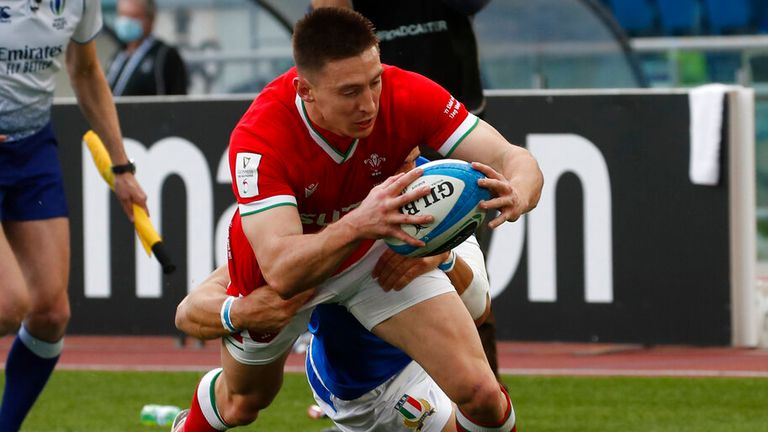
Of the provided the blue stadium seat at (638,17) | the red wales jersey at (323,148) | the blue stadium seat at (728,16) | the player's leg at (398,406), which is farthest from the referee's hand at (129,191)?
the blue stadium seat at (638,17)

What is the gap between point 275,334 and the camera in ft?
18.5

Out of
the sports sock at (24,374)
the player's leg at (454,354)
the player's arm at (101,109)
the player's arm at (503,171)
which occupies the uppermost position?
the player's arm at (503,171)

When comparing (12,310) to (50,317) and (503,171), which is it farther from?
(503,171)

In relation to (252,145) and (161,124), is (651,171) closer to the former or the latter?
(161,124)

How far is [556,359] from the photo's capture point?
9.84m

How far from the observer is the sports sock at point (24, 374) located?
6.90m

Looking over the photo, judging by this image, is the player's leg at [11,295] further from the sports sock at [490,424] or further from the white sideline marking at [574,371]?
the white sideline marking at [574,371]

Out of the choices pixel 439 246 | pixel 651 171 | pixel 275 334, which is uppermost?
pixel 439 246

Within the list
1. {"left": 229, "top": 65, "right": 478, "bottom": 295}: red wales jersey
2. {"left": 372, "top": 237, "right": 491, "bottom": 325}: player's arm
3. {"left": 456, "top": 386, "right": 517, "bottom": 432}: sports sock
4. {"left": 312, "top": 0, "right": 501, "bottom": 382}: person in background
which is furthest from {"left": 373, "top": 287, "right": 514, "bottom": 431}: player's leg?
{"left": 312, "top": 0, "right": 501, "bottom": 382}: person in background

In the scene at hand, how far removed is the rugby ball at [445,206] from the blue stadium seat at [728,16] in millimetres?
A: 10997

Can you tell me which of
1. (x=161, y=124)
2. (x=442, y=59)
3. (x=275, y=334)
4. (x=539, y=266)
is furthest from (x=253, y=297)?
(x=161, y=124)

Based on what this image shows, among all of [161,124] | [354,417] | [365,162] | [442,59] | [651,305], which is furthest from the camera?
[161,124]

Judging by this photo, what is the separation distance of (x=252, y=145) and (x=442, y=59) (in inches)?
64.3

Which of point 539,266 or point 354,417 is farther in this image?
point 539,266
